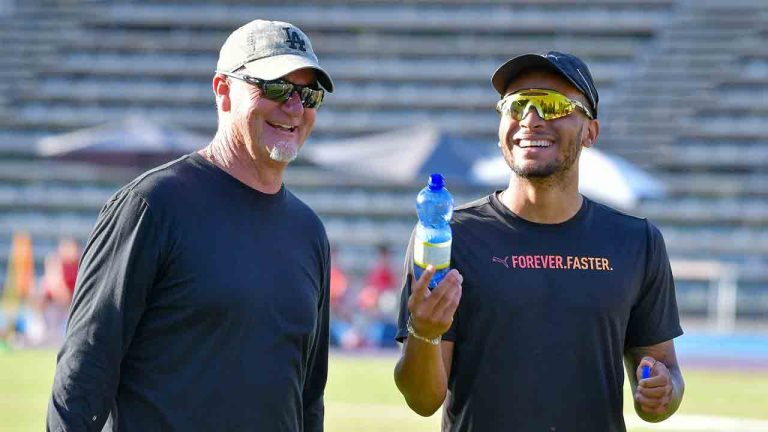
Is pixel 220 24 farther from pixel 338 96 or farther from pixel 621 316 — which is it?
pixel 621 316

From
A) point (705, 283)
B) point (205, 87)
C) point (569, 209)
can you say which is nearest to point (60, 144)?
point (205, 87)

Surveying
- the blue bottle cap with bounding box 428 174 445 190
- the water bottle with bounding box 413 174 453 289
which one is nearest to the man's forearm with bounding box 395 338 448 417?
the water bottle with bounding box 413 174 453 289

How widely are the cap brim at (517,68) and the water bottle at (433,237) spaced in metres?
0.77

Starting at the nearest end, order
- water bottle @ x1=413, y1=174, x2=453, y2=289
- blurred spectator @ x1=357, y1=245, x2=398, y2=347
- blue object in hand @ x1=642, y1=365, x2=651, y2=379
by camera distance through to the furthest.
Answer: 1. water bottle @ x1=413, y1=174, x2=453, y2=289
2. blue object in hand @ x1=642, y1=365, x2=651, y2=379
3. blurred spectator @ x1=357, y1=245, x2=398, y2=347

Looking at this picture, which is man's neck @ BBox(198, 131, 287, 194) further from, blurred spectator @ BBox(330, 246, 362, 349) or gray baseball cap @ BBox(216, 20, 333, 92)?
blurred spectator @ BBox(330, 246, 362, 349)

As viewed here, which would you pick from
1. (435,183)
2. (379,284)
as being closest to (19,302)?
(379,284)

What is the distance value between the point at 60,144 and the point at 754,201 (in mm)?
14304

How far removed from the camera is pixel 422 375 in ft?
16.2

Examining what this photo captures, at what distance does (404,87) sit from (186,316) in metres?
28.6

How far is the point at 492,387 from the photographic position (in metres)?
5.08

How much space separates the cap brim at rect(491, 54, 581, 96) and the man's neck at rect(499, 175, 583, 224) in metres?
0.35

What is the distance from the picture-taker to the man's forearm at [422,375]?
4.90 m

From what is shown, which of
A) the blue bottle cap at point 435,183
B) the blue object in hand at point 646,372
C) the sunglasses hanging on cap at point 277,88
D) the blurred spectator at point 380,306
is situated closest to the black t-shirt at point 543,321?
the blue object in hand at point 646,372

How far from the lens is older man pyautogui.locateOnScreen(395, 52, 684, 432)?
507 centimetres
